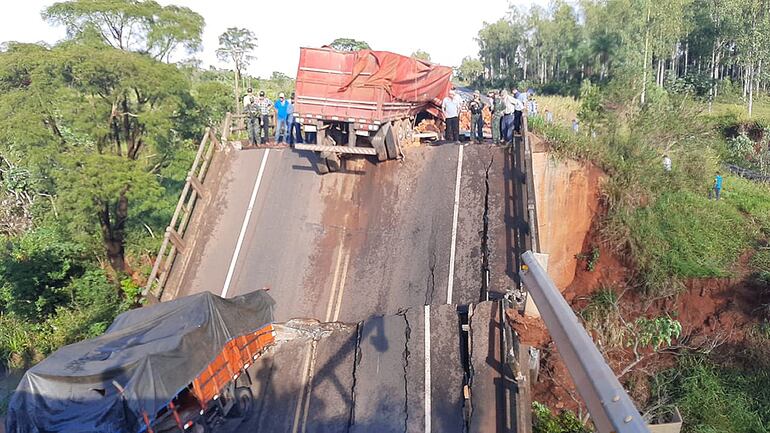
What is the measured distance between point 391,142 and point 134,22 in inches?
422

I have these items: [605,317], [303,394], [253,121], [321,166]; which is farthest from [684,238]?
[253,121]

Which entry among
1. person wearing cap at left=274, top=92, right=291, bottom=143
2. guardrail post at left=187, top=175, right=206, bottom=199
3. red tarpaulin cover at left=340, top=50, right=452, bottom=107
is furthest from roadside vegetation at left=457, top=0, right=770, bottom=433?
guardrail post at left=187, top=175, right=206, bottom=199

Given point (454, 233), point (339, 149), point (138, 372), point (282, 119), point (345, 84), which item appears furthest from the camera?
point (282, 119)

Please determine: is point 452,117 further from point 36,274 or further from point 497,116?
point 36,274

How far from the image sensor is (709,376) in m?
12.0

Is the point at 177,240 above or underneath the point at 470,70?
underneath

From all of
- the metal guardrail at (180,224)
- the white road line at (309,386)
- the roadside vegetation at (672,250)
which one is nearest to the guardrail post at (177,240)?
the metal guardrail at (180,224)

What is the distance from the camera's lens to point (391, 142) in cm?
1152

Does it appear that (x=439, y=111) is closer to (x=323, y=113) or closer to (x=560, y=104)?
(x=323, y=113)

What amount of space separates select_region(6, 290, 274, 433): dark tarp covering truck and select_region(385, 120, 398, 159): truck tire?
4.98m

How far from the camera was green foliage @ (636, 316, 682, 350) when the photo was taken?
1235 cm

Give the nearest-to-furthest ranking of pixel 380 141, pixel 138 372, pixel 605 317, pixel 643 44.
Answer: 1. pixel 138 372
2. pixel 380 141
3. pixel 605 317
4. pixel 643 44

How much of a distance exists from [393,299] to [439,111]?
7.30m

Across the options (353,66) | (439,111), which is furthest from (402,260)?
(439,111)
